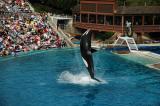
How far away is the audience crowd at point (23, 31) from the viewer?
177 feet

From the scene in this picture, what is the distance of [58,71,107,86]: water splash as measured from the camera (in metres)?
36.6

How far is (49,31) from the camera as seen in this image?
60.8m

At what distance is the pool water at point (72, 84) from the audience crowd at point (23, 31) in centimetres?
425

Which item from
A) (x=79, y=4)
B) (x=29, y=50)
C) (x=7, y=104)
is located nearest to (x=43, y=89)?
(x=7, y=104)

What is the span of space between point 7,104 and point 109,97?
6412 millimetres

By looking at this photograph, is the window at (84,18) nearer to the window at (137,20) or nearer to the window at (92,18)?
the window at (92,18)

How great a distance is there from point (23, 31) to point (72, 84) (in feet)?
78.2

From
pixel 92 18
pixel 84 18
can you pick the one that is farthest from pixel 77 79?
pixel 84 18

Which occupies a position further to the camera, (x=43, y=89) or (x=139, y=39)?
(x=139, y=39)

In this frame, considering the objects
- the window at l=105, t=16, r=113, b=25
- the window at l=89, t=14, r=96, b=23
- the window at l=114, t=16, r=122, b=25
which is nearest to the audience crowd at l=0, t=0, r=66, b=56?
the window at l=89, t=14, r=96, b=23

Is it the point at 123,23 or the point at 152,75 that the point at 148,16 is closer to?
the point at 123,23

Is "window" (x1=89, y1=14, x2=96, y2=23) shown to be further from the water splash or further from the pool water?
the water splash

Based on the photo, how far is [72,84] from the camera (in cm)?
3625

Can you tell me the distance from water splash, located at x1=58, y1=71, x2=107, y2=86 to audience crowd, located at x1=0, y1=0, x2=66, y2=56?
488 inches
